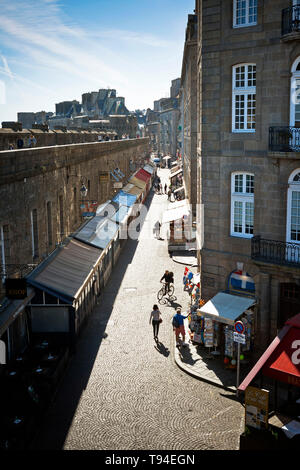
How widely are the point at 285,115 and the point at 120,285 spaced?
13.3 meters

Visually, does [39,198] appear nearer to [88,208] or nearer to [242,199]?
[242,199]

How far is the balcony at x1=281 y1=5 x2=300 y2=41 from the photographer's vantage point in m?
14.2

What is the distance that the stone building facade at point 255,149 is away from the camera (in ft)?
48.9

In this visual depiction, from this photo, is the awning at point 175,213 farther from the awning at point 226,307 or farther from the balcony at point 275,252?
the balcony at point 275,252

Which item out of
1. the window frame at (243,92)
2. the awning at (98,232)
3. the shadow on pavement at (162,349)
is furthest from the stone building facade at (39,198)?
the window frame at (243,92)

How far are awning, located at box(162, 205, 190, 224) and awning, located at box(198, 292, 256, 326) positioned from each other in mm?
15202

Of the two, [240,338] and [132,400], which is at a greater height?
[240,338]

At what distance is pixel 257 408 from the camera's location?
11172mm

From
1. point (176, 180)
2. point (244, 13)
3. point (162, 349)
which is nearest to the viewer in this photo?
point (244, 13)

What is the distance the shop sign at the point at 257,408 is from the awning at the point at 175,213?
20851 millimetres

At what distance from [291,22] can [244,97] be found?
263cm

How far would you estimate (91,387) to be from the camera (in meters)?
14.5

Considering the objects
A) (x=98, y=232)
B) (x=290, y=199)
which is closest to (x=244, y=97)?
(x=290, y=199)

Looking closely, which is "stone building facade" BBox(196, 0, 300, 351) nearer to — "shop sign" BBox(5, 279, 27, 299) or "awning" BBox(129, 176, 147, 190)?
"shop sign" BBox(5, 279, 27, 299)
